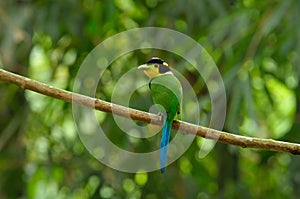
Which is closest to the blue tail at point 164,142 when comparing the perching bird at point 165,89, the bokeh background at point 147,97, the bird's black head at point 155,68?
the perching bird at point 165,89

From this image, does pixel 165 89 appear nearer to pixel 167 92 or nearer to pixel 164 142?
pixel 167 92

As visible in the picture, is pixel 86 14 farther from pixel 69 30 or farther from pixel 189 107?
pixel 189 107

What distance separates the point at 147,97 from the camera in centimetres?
329

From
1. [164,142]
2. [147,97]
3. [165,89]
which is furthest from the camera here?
[147,97]

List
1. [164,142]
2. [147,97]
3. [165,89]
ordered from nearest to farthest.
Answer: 1. [164,142]
2. [165,89]
3. [147,97]

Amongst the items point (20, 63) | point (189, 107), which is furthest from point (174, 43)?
point (20, 63)

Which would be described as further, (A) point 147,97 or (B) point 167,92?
(A) point 147,97

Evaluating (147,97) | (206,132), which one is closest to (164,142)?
(206,132)

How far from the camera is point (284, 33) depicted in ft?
9.73

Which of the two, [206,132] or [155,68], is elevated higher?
[155,68]

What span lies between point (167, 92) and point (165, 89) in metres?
0.02

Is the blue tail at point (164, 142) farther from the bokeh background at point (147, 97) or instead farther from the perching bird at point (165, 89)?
the bokeh background at point (147, 97)

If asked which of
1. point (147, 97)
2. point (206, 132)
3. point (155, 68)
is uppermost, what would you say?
point (155, 68)

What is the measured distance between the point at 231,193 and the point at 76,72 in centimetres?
93
